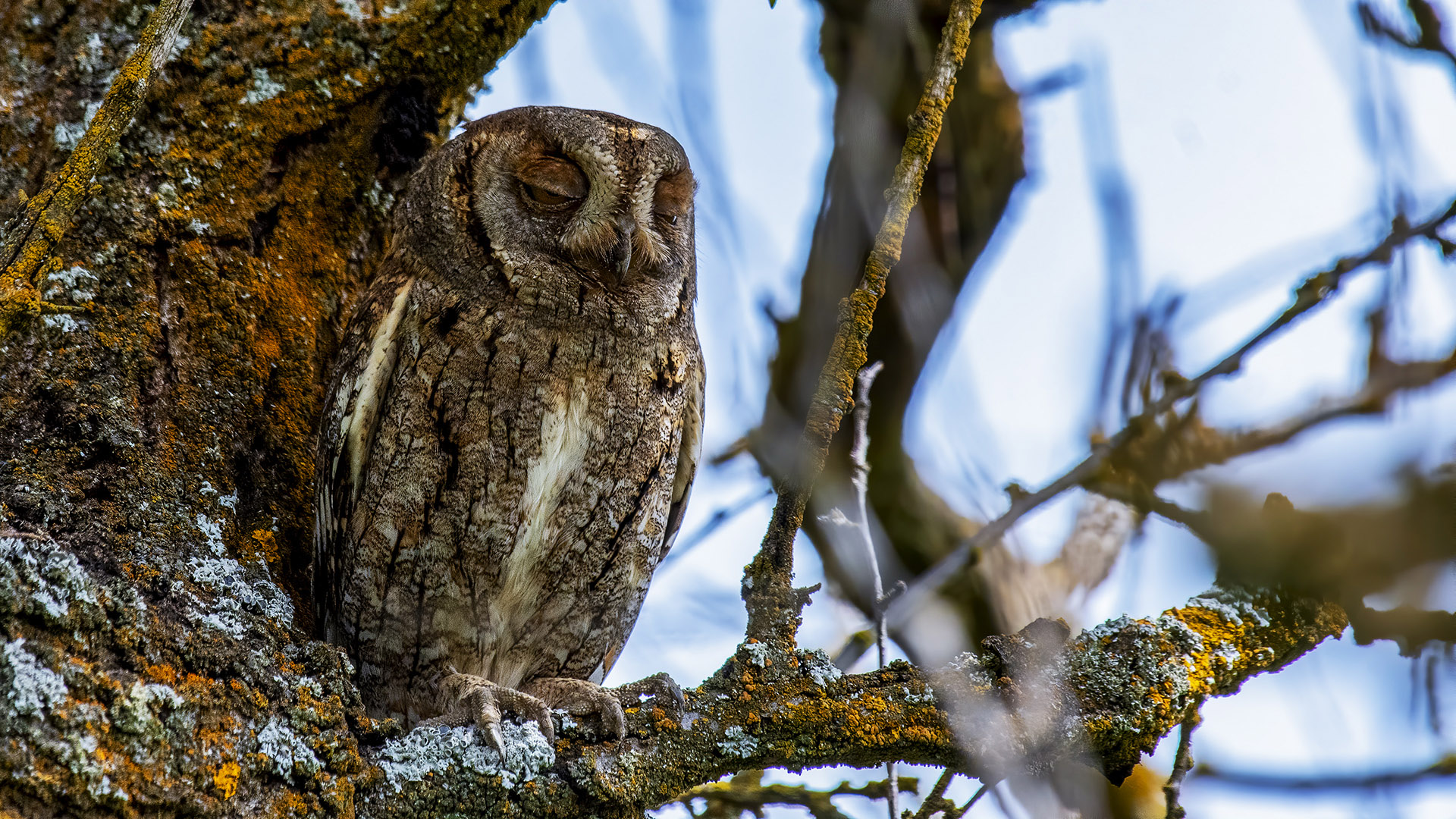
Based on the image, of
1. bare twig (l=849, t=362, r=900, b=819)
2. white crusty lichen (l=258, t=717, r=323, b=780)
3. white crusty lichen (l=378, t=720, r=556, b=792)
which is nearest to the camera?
white crusty lichen (l=258, t=717, r=323, b=780)

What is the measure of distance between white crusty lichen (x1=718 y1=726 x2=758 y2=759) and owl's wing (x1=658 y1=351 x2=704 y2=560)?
89cm

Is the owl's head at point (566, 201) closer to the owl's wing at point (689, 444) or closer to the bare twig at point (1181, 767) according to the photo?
the owl's wing at point (689, 444)

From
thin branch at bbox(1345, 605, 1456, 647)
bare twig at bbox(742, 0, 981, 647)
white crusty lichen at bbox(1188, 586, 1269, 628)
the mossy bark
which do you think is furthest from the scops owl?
thin branch at bbox(1345, 605, 1456, 647)

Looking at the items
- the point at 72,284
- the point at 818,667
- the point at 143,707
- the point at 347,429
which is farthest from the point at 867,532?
the point at 72,284

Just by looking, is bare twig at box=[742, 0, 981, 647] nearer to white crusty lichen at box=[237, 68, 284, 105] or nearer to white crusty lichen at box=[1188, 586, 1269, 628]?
white crusty lichen at box=[1188, 586, 1269, 628]

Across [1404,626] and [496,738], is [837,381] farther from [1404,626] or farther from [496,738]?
[1404,626]

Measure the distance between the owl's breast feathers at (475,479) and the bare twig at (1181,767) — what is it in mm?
1146

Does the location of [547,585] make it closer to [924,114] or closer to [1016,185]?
[924,114]

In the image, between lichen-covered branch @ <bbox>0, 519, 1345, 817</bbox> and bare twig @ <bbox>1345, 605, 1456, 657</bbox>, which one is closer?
lichen-covered branch @ <bbox>0, 519, 1345, 817</bbox>

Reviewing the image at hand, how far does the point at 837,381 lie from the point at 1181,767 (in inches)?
34.3

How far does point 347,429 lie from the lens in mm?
2029

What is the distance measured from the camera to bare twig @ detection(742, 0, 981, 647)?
4.84ft

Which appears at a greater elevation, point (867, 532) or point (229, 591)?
point (867, 532)

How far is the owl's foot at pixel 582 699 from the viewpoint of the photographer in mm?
1566
